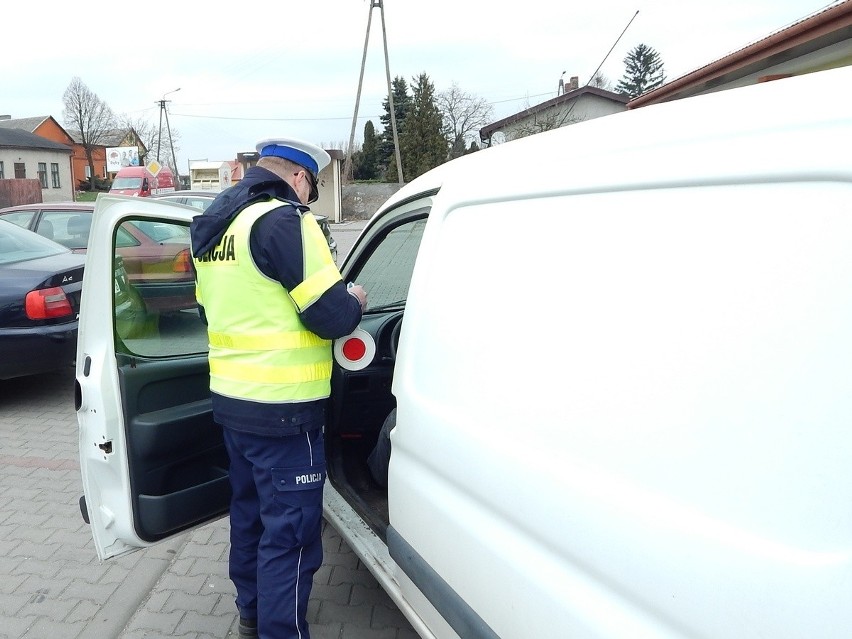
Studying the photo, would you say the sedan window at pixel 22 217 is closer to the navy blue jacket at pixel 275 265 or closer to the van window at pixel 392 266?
the van window at pixel 392 266

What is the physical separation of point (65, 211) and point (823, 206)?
9285 mm

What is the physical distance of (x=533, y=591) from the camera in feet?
4.60

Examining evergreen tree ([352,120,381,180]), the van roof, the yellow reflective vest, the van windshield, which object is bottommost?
the yellow reflective vest

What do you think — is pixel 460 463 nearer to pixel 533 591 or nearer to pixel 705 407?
pixel 533 591

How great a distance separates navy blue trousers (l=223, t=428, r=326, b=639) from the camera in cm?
225

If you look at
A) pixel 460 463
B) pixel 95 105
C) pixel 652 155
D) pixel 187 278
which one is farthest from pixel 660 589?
pixel 95 105

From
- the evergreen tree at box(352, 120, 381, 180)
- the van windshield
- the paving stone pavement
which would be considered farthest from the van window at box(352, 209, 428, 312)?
the evergreen tree at box(352, 120, 381, 180)

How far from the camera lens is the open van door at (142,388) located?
2357mm

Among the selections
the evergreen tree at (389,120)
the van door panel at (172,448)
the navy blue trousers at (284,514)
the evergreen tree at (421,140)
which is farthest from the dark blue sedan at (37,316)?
the evergreen tree at (389,120)

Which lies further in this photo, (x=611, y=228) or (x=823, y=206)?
(x=611, y=228)

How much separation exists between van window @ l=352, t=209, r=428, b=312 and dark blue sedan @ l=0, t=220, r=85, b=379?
3.16 metres

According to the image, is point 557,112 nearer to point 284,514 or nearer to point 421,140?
point 421,140

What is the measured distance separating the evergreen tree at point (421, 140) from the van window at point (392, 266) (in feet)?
121

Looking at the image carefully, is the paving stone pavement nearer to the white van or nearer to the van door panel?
the van door panel
